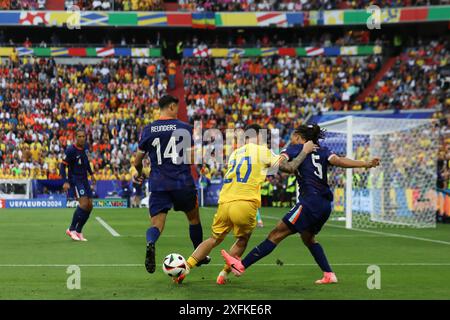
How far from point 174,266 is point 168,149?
170 centimetres

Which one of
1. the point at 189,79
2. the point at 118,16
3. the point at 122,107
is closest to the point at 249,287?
the point at 122,107

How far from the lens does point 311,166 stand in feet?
35.9

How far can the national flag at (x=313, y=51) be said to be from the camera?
5453 centimetres

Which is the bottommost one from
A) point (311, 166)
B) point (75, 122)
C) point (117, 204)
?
point (117, 204)

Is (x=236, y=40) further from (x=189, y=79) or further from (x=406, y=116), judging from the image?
(x=406, y=116)

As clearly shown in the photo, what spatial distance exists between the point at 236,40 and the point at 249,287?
48.0 m

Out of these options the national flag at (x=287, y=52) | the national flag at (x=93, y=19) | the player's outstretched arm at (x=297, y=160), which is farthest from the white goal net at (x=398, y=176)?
the national flag at (x=93, y=19)

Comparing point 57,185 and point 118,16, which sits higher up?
point 118,16

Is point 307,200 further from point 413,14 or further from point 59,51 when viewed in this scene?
point 413,14

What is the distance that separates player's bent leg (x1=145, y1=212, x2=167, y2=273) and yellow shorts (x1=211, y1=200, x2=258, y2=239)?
2.53 ft

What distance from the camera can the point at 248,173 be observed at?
10.8m

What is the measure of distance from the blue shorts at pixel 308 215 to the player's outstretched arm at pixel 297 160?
51cm

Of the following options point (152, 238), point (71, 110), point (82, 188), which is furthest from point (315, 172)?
point (71, 110)

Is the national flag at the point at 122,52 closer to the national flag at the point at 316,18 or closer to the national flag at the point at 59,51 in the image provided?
the national flag at the point at 59,51
